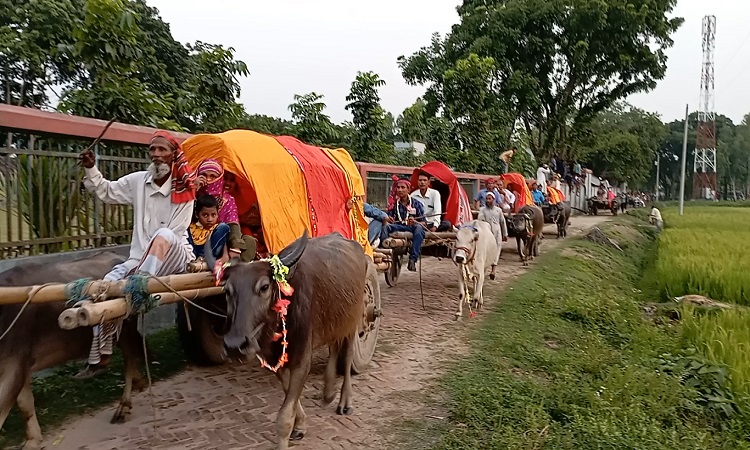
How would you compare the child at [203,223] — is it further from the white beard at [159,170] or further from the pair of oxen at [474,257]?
the pair of oxen at [474,257]

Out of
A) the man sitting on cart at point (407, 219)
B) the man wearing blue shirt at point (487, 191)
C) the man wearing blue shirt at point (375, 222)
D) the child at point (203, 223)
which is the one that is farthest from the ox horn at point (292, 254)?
the man wearing blue shirt at point (487, 191)

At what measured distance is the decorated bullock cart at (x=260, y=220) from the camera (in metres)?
3.00

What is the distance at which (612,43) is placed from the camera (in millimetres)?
24547

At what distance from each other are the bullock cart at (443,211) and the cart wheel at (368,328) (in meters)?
2.44

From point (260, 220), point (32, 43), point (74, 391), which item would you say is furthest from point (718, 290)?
point (32, 43)

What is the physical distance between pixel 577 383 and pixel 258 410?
3207 mm

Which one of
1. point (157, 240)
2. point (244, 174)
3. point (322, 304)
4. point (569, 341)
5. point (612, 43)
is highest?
point (612, 43)

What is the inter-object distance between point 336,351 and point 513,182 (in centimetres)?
1121

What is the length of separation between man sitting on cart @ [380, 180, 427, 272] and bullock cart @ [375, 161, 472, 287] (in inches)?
6.4

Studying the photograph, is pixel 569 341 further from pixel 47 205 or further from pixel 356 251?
pixel 47 205

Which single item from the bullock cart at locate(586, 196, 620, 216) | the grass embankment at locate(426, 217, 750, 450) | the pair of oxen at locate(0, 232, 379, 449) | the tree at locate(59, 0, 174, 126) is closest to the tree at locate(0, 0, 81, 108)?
the tree at locate(59, 0, 174, 126)

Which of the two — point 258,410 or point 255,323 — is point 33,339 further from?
point 258,410

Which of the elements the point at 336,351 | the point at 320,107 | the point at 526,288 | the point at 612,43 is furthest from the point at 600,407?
the point at 612,43

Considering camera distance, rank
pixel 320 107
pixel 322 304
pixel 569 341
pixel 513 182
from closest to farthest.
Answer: pixel 322 304, pixel 569 341, pixel 320 107, pixel 513 182
